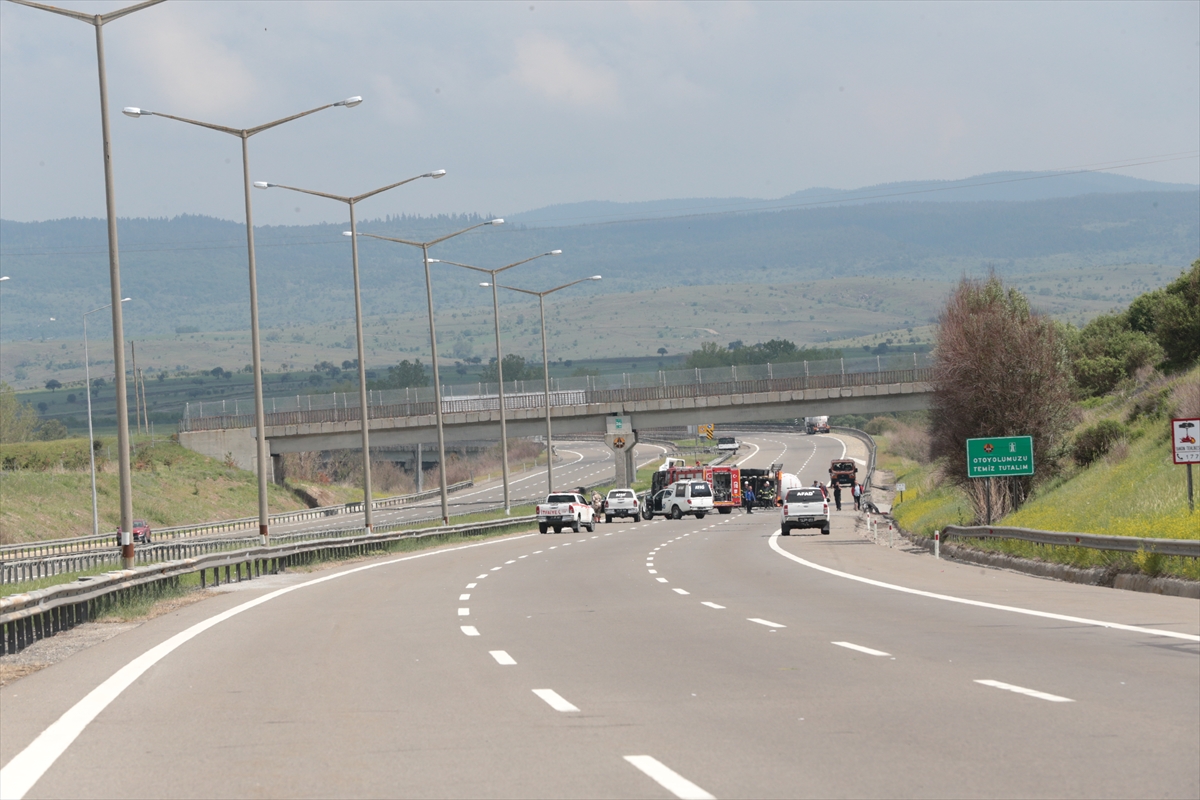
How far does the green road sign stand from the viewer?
1559 inches

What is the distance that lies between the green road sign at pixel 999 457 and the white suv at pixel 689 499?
3955 cm

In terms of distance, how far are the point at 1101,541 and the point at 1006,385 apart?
68.6ft

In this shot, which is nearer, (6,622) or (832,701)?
(832,701)

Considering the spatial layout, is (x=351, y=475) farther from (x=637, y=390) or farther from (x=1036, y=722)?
(x=1036, y=722)

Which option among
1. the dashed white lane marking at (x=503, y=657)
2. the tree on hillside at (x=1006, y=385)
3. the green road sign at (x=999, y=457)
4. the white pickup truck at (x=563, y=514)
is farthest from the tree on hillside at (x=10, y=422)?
the dashed white lane marking at (x=503, y=657)

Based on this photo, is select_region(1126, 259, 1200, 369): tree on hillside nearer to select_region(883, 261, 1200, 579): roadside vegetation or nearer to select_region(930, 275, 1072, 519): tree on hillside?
select_region(883, 261, 1200, 579): roadside vegetation

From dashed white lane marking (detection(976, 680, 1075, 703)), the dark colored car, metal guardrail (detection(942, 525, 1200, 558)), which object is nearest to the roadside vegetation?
metal guardrail (detection(942, 525, 1200, 558))

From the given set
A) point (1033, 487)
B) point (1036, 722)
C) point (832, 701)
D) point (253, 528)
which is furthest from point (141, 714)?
point (253, 528)

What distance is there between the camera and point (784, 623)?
18547 mm

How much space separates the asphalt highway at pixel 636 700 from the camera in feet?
29.0

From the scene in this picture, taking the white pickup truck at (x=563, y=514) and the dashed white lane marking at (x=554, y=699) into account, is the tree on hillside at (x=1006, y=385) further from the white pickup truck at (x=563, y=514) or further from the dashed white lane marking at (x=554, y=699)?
the dashed white lane marking at (x=554, y=699)

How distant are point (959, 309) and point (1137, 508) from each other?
17530mm

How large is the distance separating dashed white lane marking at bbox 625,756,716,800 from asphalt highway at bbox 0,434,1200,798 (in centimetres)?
3

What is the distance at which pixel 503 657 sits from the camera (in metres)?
15.4
